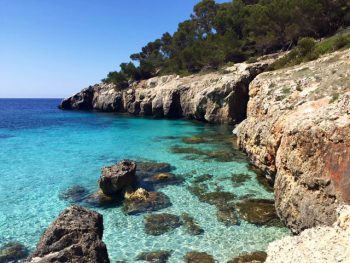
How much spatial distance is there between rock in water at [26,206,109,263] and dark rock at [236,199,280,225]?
7759mm

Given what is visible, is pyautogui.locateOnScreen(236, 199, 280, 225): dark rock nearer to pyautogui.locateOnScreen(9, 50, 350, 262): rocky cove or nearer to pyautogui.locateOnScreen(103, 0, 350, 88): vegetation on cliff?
pyautogui.locateOnScreen(9, 50, 350, 262): rocky cove

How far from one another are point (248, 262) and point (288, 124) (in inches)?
246

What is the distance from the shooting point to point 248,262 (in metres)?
12.0

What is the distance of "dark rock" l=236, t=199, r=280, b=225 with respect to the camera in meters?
15.3

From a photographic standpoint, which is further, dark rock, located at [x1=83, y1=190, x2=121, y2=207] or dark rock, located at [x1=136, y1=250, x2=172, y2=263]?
dark rock, located at [x1=83, y1=190, x2=121, y2=207]

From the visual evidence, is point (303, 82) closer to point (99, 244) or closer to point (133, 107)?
point (99, 244)

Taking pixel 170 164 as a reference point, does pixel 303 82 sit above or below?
above

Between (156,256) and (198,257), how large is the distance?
1597 millimetres

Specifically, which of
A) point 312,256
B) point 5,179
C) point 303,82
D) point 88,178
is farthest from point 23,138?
point 312,256

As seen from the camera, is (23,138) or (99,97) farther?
(99,97)

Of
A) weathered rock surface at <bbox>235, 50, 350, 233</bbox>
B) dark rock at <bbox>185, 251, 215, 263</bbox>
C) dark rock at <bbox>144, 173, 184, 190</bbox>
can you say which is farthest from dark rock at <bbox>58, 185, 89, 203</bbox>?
weathered rock surface at <bbox>235, 50, 350, 233</bbox>

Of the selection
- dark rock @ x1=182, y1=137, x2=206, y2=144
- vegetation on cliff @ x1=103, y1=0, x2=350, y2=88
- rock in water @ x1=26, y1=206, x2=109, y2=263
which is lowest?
dark rock @ x1=182, y1=137, x2=206, y2=144

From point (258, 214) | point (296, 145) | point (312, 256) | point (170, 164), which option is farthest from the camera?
point (170, 164)

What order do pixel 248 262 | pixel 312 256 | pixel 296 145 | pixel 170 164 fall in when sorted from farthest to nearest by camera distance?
pixel 170 164, pixel 296 145, pixel 248 262, pixel 312 256
